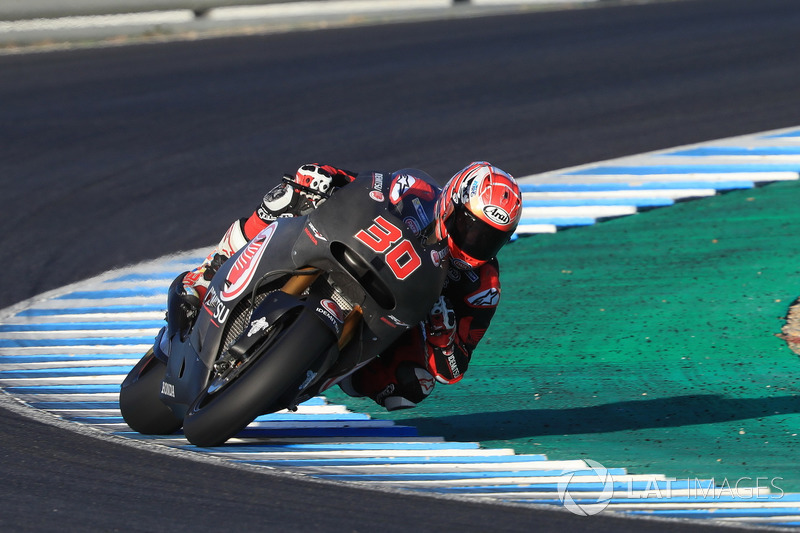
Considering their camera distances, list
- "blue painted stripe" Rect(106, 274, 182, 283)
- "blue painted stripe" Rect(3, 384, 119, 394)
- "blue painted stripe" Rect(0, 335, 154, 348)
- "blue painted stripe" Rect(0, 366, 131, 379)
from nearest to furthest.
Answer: "blue painted stripe" Rect(3, 384, 119, 394) → "blue painted stripe" Rect(0, 366, 131, 379) → "blue painted stripe" Rect(0, 335, 154, 348) → "blue painted stripe" Rect(106, 274, 182, 283)

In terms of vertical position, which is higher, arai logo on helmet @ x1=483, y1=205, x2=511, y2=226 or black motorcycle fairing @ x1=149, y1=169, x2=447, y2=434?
arai logo on helmet @ x1=483, y1=205, x2=511, y2=226

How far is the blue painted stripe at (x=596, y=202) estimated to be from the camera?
10.6m

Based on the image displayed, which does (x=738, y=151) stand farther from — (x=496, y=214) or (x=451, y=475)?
(x=451, y=475)

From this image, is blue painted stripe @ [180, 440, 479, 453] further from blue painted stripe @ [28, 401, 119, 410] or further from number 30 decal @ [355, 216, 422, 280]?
number 30 decal @ [355, 216, 422, 280]

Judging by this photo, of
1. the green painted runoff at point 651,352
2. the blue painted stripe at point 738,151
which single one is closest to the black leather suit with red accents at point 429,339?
the green painted runoff at point 651,352

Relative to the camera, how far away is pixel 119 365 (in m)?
7.07

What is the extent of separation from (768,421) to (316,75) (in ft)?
29.3

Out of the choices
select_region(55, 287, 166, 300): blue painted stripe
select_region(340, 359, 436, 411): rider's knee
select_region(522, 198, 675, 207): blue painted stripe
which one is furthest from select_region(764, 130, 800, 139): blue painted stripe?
select_region(340, 359, 436, 411): rider's knee

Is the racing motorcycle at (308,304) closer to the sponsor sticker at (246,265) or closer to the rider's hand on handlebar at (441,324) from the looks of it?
the sponsor sticker at (246,265)

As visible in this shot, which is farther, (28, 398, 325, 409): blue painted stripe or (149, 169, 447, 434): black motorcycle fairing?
(28, 398, 325, 409): blue painted stripe

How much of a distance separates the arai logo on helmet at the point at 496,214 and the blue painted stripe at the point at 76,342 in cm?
333

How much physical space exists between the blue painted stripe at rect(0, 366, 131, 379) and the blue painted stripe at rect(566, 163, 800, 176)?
5.79 meters

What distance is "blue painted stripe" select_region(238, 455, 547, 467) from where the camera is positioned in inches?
207

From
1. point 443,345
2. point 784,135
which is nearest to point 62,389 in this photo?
point 443,345
